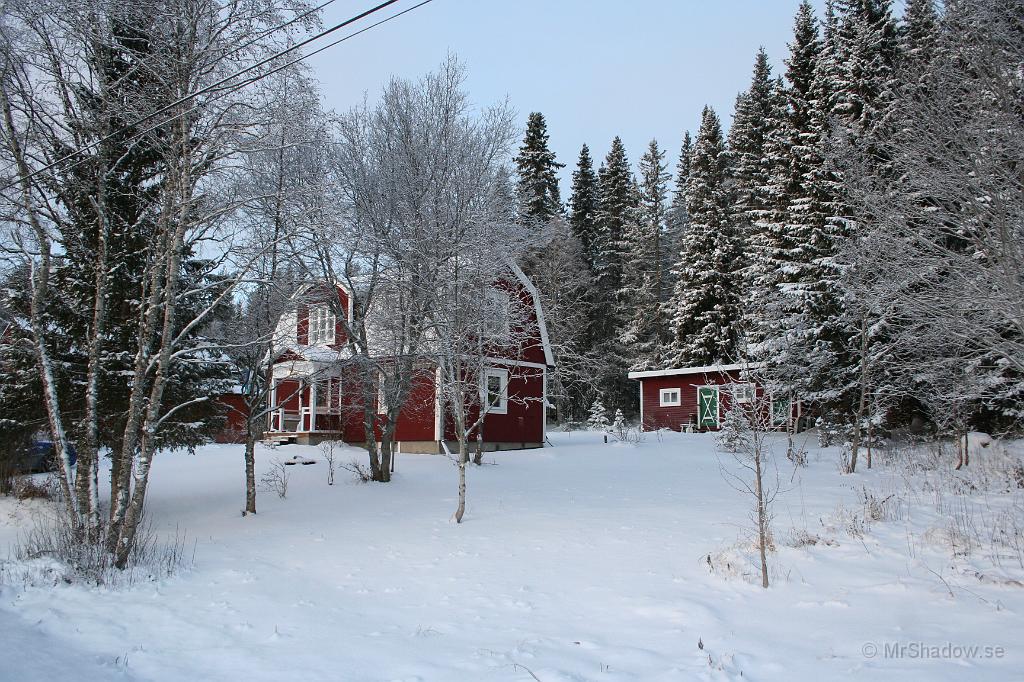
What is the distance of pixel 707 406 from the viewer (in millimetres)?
28641

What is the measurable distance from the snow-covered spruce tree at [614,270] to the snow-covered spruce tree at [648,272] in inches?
16.9

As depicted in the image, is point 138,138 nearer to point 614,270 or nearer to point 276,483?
point 276,483

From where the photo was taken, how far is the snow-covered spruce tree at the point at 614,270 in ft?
129

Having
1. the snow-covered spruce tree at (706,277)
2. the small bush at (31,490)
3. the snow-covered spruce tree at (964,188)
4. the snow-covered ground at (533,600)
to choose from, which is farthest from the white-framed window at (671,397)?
the small bush at (31,490)

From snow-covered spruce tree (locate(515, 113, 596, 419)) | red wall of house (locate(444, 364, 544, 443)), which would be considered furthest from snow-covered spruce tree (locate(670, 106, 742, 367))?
red wall of house (locate(444, 364, 544, 443))

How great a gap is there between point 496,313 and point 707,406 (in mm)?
16652

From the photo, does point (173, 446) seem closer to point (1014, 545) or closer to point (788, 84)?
point (1014, 545)

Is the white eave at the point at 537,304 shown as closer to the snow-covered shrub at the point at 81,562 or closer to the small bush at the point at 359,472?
the small bush at the point at 359,472

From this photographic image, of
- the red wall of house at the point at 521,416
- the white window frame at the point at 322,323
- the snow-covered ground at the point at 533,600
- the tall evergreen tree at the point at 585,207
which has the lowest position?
the snow-covered ground at the point at 533,600

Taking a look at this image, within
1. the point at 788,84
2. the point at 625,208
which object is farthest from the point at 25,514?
the point at 625,208

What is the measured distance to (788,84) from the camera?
26.2 m

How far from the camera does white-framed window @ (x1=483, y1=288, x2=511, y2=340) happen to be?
1403cm

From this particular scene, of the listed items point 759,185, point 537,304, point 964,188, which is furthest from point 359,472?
point 759,185

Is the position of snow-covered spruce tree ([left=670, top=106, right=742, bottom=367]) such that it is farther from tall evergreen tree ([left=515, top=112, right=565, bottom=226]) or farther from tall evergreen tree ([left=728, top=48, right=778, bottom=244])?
tall evergreen tree ([left=515, top=112, right=565, bottom=226])
